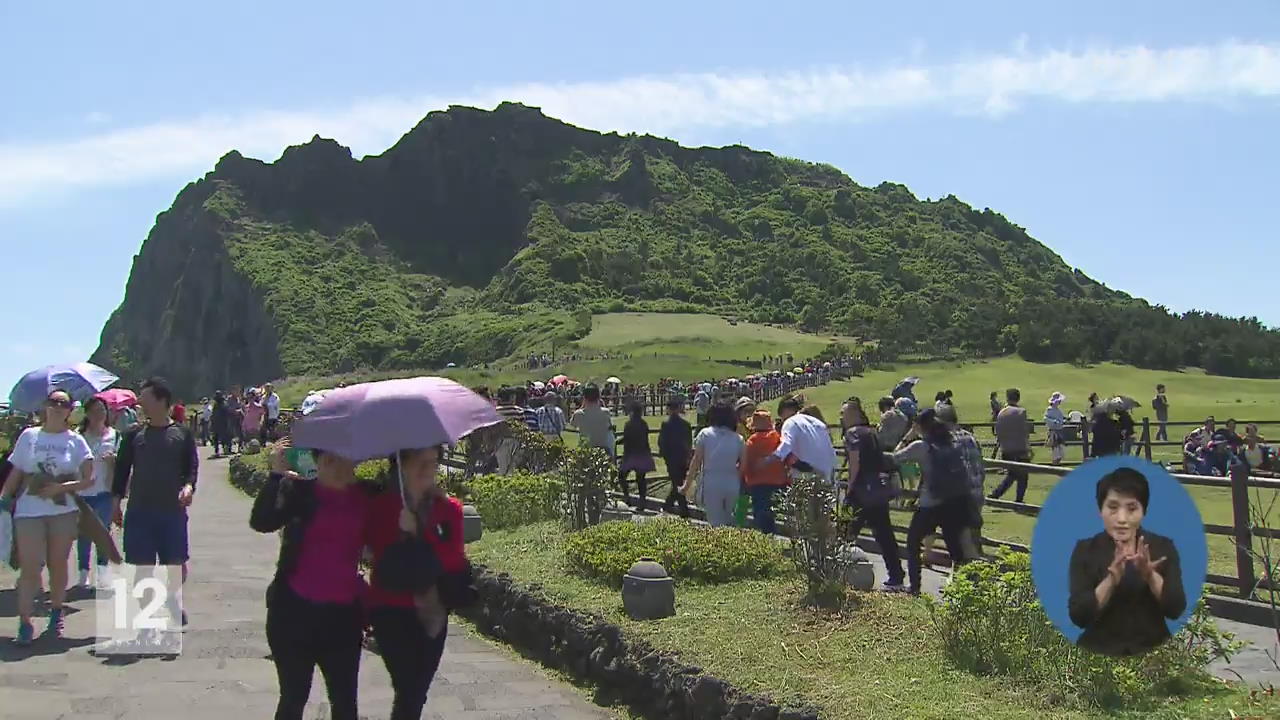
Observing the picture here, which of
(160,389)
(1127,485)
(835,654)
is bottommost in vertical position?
(835,654)

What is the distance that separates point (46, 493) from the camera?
25.7 ft

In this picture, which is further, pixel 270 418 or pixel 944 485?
pixel 270 418

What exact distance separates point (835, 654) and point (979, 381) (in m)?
45.8

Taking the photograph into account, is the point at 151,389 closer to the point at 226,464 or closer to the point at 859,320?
the point at 226,464

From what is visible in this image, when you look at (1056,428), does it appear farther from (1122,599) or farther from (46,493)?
(1122,599)

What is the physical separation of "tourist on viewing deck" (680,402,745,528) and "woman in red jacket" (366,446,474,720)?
6.34m

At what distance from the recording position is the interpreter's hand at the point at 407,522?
468 cm

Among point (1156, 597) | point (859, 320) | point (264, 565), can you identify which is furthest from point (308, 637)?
point (859, 320)

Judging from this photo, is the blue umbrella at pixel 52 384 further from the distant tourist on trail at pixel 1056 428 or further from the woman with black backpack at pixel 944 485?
the distant tourist on trail at pixel 1056 428

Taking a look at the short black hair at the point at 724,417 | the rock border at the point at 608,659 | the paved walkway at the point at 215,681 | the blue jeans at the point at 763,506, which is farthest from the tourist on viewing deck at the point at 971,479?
the paved walkway at the point at 215,681

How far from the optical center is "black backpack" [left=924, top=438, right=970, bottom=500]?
853cm

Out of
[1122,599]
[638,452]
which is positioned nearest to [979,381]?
[638,452]

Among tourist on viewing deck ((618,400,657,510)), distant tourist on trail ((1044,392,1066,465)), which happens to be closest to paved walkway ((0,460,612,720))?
tourist on viewing deck ((618,400,657,510))

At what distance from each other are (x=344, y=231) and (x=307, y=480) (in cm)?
17087
